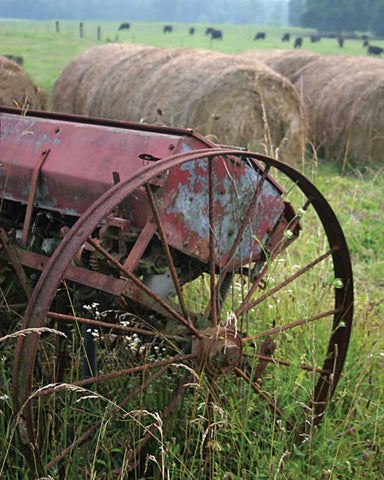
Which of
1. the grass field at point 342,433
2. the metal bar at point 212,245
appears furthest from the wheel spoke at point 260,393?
the metal bar at point 212,245

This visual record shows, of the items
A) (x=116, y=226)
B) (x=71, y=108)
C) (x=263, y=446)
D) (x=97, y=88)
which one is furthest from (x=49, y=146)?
(x=71, y=108)

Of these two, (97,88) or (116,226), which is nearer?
(116,226)

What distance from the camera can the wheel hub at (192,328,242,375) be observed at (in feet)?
9.52

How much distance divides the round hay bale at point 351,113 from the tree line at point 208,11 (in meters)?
56.2

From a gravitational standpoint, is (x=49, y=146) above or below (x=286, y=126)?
above

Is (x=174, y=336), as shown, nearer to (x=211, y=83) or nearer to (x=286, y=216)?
(x=286, y=216)

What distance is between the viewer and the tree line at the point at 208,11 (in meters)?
66.1

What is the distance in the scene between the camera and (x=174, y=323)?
118 inches

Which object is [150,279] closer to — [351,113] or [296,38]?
[351,113]

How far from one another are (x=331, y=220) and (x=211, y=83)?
5728mm

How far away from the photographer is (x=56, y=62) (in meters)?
25.3

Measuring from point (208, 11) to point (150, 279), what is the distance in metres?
156

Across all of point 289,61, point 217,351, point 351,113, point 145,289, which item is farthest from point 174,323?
point 289,61

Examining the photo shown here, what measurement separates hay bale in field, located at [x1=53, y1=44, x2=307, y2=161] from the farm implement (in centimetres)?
476
